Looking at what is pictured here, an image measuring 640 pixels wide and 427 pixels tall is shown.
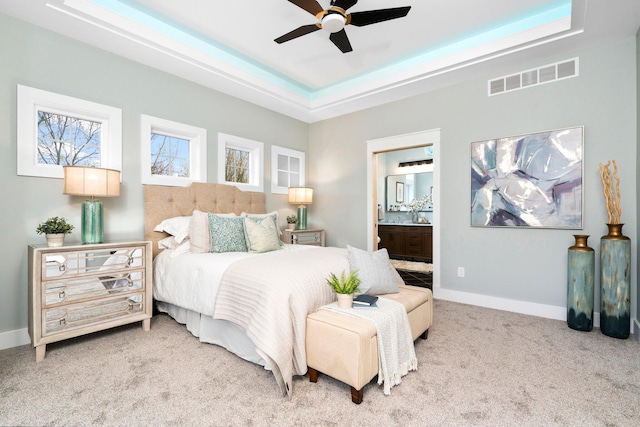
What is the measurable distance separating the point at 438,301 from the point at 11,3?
196 inches

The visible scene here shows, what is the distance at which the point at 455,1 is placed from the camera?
269 cm

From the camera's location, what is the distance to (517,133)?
3350 mm

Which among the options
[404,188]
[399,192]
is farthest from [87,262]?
[404,188]

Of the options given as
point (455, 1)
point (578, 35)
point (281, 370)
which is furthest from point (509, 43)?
point (281, 370)

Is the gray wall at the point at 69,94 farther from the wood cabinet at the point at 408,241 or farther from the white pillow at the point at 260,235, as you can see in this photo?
the wood cabinet at the point at 408,241

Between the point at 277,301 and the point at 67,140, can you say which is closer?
the point at 277,301

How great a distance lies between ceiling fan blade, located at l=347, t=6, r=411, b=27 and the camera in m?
2.27

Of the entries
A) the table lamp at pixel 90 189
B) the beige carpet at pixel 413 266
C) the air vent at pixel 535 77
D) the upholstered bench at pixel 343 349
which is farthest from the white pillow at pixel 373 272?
the beige carpet at pixel 413 266

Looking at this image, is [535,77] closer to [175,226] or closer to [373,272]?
[373,272]

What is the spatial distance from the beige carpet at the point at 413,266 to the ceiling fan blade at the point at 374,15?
4123 mm

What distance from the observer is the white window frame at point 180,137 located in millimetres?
3270

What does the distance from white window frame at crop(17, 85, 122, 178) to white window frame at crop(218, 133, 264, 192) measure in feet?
3.87

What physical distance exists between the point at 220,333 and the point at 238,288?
53 centimetres

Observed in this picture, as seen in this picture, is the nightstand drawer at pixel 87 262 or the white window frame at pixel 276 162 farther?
the white window frame at pixel 276 162
